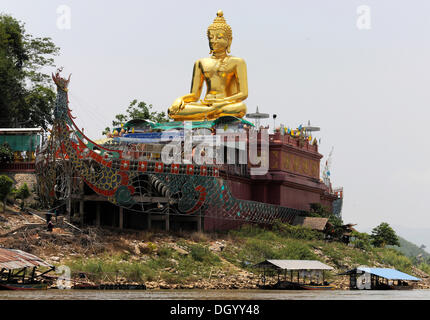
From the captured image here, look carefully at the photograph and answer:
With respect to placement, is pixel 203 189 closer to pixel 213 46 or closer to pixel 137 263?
pixel 137 263

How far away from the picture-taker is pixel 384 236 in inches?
1969

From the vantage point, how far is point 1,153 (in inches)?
1781

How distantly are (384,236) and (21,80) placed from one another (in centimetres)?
2111

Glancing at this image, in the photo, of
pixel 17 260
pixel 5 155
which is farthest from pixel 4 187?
pixel 17 260

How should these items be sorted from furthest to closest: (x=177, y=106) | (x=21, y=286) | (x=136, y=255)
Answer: (x=177, y=106) → (x=136, y=255) → (x=21, y=286)

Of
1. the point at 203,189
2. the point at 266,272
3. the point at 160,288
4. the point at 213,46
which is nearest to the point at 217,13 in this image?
the point at 213,46

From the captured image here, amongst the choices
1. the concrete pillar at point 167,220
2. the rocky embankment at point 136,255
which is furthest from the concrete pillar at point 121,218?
the concrete pillar at point 167,220

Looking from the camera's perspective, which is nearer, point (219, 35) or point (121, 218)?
point (121, 218)

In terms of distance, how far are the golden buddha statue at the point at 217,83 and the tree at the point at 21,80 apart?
8.81 meters

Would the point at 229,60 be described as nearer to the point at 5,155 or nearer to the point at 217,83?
the point at 217,83

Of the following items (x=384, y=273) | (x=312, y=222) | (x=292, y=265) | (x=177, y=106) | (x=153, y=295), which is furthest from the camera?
(x=177, y=106)

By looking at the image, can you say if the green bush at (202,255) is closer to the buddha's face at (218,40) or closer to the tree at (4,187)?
the tree at (4,187)

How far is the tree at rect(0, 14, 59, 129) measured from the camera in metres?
49.7

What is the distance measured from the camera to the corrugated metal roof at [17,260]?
29453 mm
